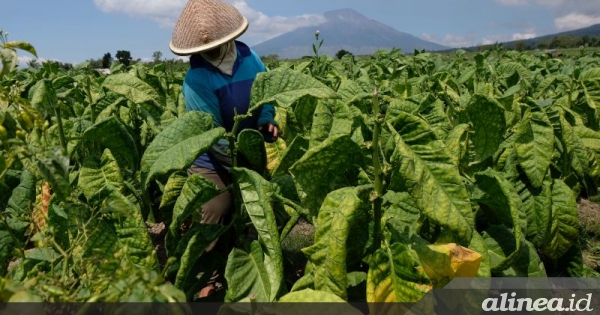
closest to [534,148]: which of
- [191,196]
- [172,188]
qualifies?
[191,196]

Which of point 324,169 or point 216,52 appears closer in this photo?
point 324,169

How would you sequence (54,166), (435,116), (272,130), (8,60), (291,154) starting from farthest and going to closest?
1. (272,130)
2. (435,116)
3. (291,154)
4. (8,60)
5. (54,166)

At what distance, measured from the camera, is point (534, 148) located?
7.15 ft

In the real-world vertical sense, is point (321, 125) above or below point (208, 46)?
below

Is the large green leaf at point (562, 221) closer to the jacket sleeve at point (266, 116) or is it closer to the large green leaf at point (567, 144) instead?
the large green leaf at point (567, 144)

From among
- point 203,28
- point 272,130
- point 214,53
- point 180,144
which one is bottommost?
point 272,130

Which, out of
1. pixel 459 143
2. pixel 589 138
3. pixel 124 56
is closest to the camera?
pixel 459 143

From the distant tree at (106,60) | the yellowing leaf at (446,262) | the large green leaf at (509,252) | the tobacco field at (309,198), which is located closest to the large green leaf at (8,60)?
the tobacco field at (309,198)

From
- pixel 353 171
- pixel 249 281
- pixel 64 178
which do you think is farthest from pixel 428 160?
pixel 64 178

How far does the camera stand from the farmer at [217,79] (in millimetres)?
2473

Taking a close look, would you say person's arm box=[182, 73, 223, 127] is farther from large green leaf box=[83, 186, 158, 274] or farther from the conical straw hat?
large green leaf box=[83, 186, 158, 274]

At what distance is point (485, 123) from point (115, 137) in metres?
1.48

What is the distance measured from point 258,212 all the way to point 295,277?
1288 millimetres

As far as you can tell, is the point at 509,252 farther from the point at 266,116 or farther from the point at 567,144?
the point at 266,116
